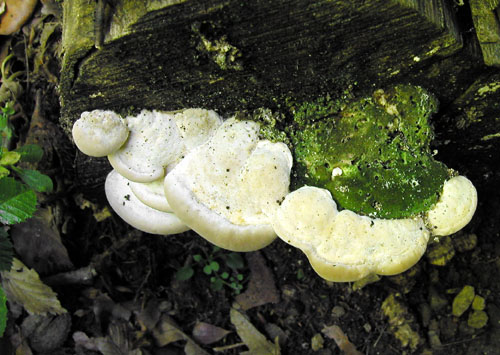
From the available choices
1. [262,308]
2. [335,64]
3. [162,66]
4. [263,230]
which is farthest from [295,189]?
[262,308]

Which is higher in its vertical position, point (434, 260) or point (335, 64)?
point (335, 64)

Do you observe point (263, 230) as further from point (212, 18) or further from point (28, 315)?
point (28, 315)

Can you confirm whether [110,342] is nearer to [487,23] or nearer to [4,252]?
[4,252]

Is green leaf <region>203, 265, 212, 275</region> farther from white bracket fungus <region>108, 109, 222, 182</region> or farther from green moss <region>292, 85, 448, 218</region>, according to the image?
green moss <region>292, 85, 448, 218</region>

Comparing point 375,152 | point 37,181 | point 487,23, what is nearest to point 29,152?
point 37,181

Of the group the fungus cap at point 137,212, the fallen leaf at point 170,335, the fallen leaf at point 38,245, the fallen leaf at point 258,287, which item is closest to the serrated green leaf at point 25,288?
the fallen leaf at point 38,245

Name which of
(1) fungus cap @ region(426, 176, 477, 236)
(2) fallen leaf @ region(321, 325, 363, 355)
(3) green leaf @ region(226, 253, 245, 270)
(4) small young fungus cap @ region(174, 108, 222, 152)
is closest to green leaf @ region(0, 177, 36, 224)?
(4) small young fungus cap @ region(174, 108, 222, 152)
